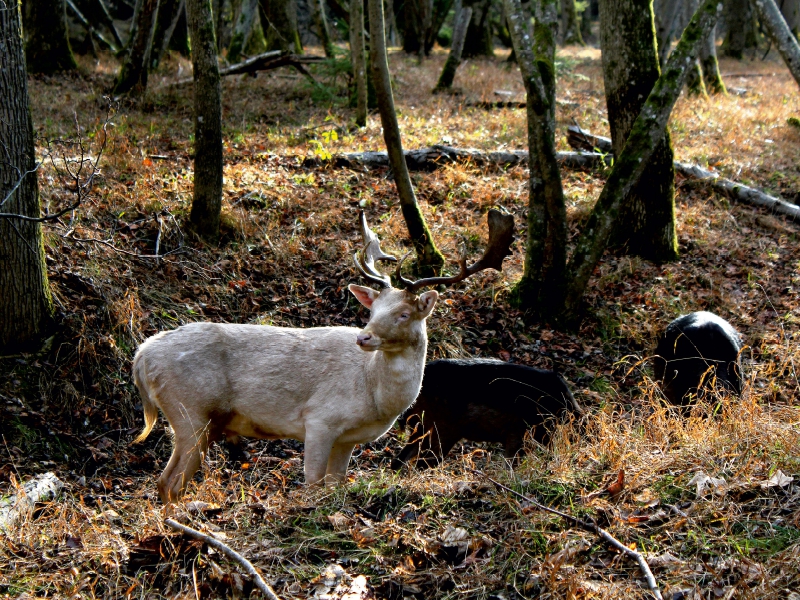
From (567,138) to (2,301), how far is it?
10.7 m

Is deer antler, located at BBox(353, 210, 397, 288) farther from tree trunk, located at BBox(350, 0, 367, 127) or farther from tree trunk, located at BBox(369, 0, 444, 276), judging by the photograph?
tree trunk, located at BBox(350, 0, 367, 127)

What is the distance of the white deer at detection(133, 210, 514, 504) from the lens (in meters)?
6.06

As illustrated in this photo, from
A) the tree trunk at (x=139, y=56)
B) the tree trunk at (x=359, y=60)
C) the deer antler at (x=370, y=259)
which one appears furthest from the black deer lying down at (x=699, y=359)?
the tree trunk at (x=139, y=56)

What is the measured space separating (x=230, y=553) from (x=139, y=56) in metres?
13.1

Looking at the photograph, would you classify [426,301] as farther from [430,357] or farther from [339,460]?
[430,357]

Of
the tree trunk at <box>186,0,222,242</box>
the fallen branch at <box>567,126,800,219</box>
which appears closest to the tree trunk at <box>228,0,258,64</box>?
the fallen branch at <box>567,126,800,219</box>

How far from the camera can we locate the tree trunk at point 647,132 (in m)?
9.08

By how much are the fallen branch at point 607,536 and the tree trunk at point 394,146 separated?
5.15 m

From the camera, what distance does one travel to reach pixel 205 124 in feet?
31.3

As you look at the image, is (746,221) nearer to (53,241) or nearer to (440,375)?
(440,375)

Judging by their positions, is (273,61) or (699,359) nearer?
(699,359)

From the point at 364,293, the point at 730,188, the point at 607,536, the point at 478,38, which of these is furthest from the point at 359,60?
the point at 478,38

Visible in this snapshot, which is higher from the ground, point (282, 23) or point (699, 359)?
point (282, 23)

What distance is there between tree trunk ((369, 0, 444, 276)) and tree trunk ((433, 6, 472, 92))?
952 centimetres
